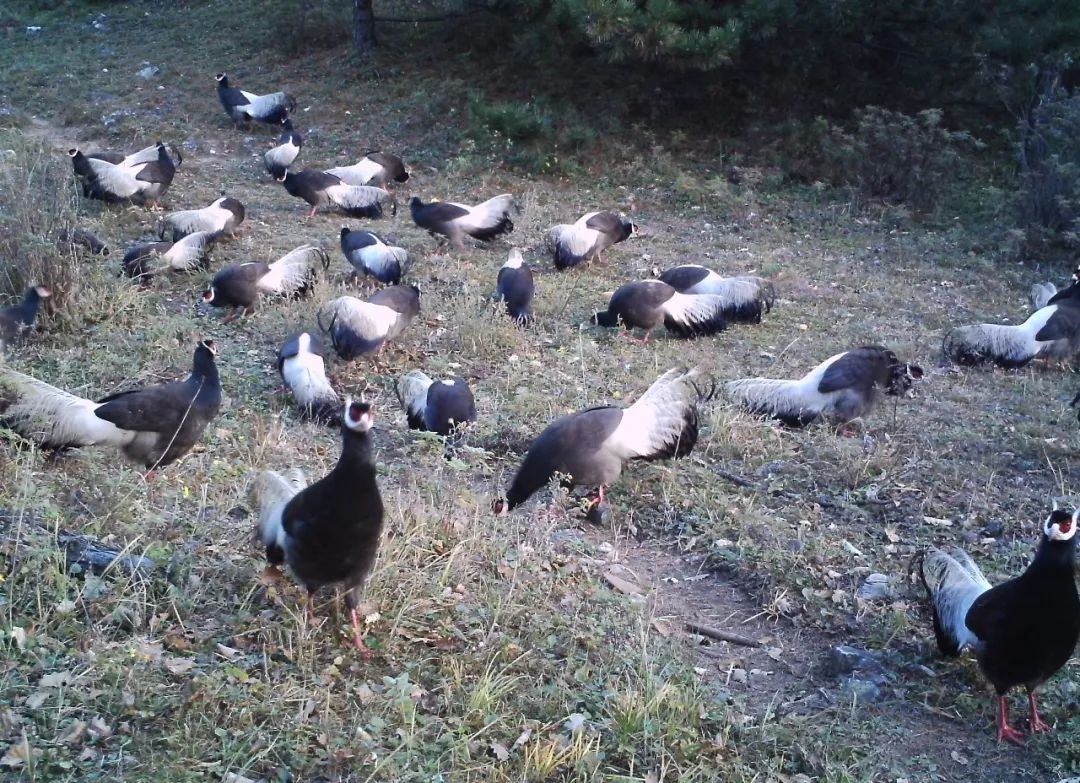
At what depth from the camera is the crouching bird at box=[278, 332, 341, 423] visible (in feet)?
21.2

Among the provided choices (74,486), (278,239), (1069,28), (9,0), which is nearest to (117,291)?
(278,239)

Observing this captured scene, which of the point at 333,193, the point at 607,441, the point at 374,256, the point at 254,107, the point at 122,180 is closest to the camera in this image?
the point at 607,441

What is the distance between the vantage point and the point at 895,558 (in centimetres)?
505

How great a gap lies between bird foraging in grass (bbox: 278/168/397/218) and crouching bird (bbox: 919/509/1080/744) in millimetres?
8583

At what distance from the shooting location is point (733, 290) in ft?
28.7

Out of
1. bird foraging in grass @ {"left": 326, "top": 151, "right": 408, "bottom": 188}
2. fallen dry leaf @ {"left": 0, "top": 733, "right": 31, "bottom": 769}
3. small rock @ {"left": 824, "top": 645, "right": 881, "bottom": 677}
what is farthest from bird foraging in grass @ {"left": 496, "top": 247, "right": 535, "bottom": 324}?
fallen dry leaf @ {"left": 0, "top": 733, "right": 31, "bottom": 769}

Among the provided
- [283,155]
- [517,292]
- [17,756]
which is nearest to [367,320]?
[517,292]

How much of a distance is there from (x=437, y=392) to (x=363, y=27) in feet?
38.5

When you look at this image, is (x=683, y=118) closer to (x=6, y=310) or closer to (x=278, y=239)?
(x=278, y=239)

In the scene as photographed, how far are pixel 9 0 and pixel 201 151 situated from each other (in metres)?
11.3

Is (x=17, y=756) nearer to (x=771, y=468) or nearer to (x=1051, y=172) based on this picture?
(x=771, y=468)

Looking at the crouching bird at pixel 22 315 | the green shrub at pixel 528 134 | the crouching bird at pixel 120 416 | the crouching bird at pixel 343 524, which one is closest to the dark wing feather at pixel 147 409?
the crouching bird at pixel 120 416

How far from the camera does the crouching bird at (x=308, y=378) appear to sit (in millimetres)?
6457

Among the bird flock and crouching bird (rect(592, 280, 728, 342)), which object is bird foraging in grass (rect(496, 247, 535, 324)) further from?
crouching bird (rect(592, 280, 728, 342))
